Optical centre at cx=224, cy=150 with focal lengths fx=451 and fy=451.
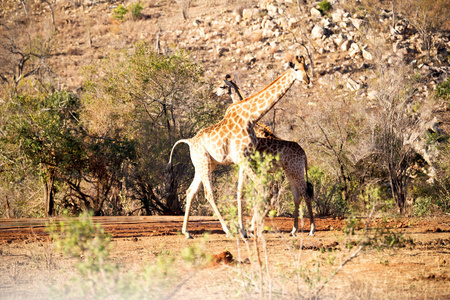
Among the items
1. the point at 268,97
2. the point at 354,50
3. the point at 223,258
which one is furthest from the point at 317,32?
the point at 223,258

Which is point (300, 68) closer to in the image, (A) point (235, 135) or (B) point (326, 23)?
(A) point (235, 135)

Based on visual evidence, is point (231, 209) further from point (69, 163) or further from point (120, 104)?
point (120, 104)

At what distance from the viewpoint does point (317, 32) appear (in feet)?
106

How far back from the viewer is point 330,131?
14883 millimetres

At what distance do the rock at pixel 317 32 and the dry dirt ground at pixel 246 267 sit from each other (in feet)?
83.4

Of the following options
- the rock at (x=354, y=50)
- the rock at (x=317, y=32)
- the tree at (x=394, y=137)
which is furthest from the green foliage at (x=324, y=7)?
the tree at (x=394, y=137)

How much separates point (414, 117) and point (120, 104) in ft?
29.4

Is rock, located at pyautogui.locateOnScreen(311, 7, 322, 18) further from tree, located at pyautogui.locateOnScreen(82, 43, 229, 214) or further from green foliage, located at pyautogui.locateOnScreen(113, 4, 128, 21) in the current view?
tree, located at pyautogui.locateOnScreen(82, 43, 229, 214)

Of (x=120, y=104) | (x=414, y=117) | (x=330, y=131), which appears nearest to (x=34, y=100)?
(x=120, y=104)

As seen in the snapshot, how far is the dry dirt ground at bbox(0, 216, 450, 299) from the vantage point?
4406 mm

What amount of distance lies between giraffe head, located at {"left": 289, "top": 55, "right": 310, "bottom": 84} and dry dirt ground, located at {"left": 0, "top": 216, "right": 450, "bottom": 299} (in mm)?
2729

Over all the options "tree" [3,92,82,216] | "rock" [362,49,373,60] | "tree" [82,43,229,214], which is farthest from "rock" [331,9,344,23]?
"tree" [3,92,82,216]

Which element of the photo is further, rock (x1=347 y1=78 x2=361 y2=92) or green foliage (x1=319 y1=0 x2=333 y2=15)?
green foliage (x1=319 y1=0 x2=333 y2=15)

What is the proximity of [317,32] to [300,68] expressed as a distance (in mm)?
26134
